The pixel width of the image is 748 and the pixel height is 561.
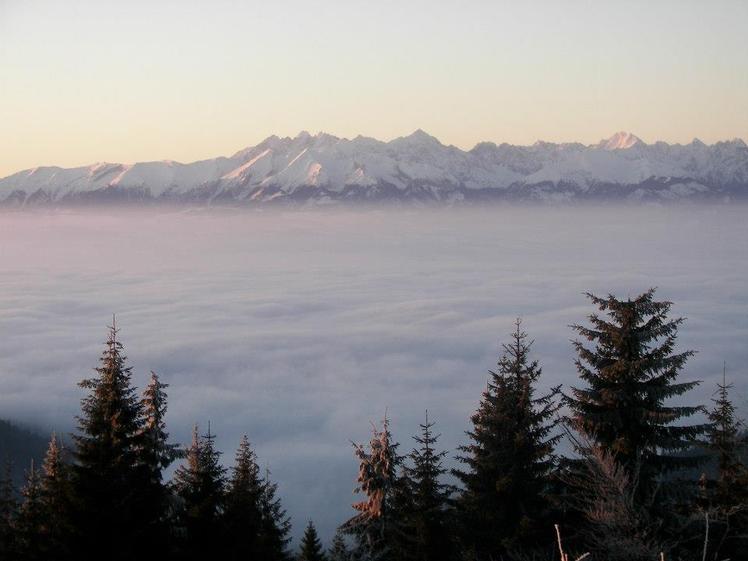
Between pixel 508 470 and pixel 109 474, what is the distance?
31.1 ft

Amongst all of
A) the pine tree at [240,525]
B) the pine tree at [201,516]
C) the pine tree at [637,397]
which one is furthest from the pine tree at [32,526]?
the pine tree at [637,397]

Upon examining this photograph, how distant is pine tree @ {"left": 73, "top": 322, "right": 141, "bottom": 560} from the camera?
14.4m

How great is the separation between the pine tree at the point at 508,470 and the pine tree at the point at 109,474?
804 centimetres

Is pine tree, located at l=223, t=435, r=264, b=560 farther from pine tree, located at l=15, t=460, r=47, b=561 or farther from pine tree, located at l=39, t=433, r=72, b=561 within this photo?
pine tree, located at l=15, t=460, r=47, b=561

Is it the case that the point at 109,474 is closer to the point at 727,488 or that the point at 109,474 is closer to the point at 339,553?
the point at 339,553

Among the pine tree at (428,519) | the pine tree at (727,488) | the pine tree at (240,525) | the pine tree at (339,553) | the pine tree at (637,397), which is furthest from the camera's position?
the pine tree at (339,553)

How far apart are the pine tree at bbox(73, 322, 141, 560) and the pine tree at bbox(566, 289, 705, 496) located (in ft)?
32.7

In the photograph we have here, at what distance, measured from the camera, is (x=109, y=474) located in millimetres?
14906

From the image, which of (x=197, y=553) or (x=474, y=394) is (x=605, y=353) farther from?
(x=474, y=394)

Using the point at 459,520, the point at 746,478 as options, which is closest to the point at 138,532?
the point at 459,520

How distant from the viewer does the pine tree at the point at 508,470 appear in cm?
1697

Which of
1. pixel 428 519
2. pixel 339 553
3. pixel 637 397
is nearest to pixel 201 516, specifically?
pixel 428 519

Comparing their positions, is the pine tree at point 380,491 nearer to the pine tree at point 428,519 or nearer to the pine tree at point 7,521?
the pine tree at point 428,519

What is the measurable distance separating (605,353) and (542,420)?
2.44m
